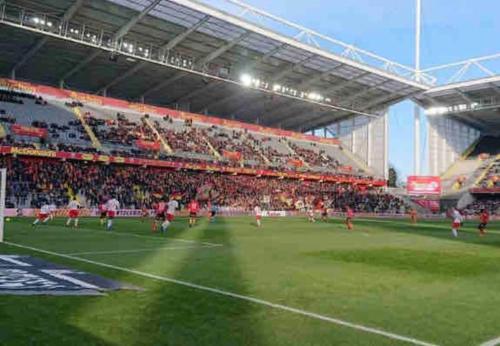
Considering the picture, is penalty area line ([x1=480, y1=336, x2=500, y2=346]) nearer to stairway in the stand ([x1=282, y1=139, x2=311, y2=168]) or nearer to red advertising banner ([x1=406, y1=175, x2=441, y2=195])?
stairway in the stand ([x1=282, y1=139, x2=311, y2=168])

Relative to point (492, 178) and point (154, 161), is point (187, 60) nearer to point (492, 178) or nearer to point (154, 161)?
point (154, 161)

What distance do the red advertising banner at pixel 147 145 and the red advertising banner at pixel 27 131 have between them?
33.5 feet

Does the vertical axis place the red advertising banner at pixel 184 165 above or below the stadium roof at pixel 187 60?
below

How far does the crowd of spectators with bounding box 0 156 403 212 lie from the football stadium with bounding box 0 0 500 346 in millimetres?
210

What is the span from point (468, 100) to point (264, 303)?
7787 cm

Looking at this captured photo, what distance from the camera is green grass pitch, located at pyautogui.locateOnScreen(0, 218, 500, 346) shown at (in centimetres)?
706

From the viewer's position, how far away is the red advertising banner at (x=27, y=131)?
155 feet

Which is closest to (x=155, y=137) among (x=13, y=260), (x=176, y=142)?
(x=176, y=142)

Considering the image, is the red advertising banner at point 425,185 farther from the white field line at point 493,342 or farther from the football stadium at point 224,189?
the white field line at point 493,342

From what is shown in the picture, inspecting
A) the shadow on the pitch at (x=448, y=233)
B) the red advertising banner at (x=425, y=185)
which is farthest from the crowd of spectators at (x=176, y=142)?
the shadow on the pitch at (x=448, y=233)

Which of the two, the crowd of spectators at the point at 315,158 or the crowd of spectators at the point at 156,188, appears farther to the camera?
the crowd of spectators at the point at 315,158

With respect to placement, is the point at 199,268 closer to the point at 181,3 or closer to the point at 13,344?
the point at 13,344

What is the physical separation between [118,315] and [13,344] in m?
1.87

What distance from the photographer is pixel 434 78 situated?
7569 cm
